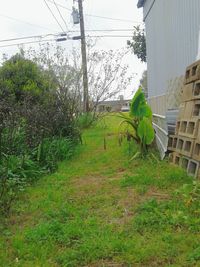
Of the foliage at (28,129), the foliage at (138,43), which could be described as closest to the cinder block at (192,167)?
the foliage at (28,129)

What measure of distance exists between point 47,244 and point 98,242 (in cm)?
46

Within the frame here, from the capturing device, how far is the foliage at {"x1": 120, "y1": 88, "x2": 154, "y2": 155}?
6.93 metres

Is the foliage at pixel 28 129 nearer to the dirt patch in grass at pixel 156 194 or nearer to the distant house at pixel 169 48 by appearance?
the dirt patch in grass at pixel 156 194

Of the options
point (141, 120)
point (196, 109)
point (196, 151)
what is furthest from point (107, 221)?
point (141, 120)

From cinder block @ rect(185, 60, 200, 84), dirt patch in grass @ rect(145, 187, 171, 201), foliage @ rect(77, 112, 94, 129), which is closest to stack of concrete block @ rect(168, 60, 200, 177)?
cinder block @ rect(185, 60, 200, 84)

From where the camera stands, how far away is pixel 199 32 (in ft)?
23.2

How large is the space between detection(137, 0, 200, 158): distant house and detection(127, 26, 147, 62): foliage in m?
10.7

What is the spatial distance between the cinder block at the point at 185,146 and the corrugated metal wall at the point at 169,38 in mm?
2347

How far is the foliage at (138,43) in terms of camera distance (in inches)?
971

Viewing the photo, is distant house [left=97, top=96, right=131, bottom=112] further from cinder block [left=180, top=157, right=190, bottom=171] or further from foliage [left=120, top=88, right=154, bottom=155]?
cinder block [left=180, top=157, right=190, bottom=171]

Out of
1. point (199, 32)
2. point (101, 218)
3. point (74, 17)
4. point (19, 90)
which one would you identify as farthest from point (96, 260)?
point (74, 17)

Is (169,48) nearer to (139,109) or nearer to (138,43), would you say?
(139,109)

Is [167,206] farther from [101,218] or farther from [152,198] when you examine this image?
[101,218]

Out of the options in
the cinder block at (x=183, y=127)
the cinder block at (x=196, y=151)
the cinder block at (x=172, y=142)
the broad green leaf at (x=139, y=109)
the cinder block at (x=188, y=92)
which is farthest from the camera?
the broad green leaf at (x=139, y=109)
